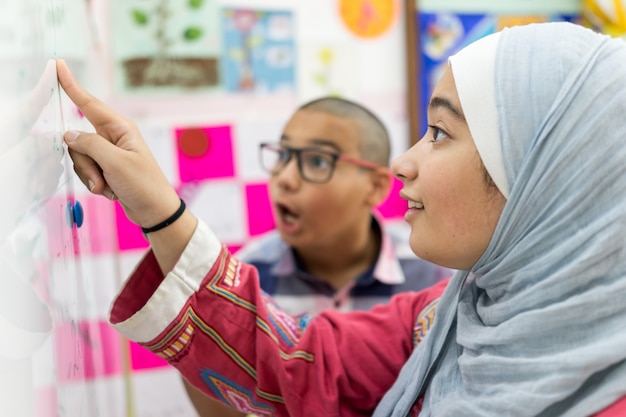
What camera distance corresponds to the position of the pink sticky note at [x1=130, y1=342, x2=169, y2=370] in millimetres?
1924

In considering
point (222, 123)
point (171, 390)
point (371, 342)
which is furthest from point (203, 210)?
point (371, 342)

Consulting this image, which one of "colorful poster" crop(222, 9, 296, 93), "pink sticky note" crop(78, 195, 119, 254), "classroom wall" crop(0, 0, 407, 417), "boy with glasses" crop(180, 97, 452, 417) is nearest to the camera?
"pink sticky note" crop(78, 195, 119, 254)

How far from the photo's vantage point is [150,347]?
0.79 metres

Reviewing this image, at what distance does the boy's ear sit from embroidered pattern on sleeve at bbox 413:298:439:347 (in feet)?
2.21

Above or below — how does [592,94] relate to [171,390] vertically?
above

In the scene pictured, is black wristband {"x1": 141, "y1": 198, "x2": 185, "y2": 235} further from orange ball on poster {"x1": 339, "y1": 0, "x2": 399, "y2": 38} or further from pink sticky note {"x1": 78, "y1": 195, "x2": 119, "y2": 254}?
orange ball on poster {"x1": 339, "y1": 0, "x2": 399, "y2": 38}

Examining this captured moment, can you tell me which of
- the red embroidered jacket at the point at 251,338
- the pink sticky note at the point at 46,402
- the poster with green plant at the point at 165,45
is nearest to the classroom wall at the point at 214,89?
the poster with green plant at the point at 165,45

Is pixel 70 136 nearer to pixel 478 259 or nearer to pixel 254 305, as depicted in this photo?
pixel 254 305

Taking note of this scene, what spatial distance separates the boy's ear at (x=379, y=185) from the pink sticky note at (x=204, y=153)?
61 cm

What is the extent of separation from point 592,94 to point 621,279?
7.5 inches

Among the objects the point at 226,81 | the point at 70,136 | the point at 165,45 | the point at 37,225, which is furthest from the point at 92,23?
the point at 37,225

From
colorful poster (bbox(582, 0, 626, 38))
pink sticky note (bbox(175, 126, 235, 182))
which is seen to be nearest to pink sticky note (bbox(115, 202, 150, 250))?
pink sticky note (bbox(175, 126, 235, 182))

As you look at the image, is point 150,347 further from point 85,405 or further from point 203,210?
point 203,210

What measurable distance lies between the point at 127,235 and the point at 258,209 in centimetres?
43
